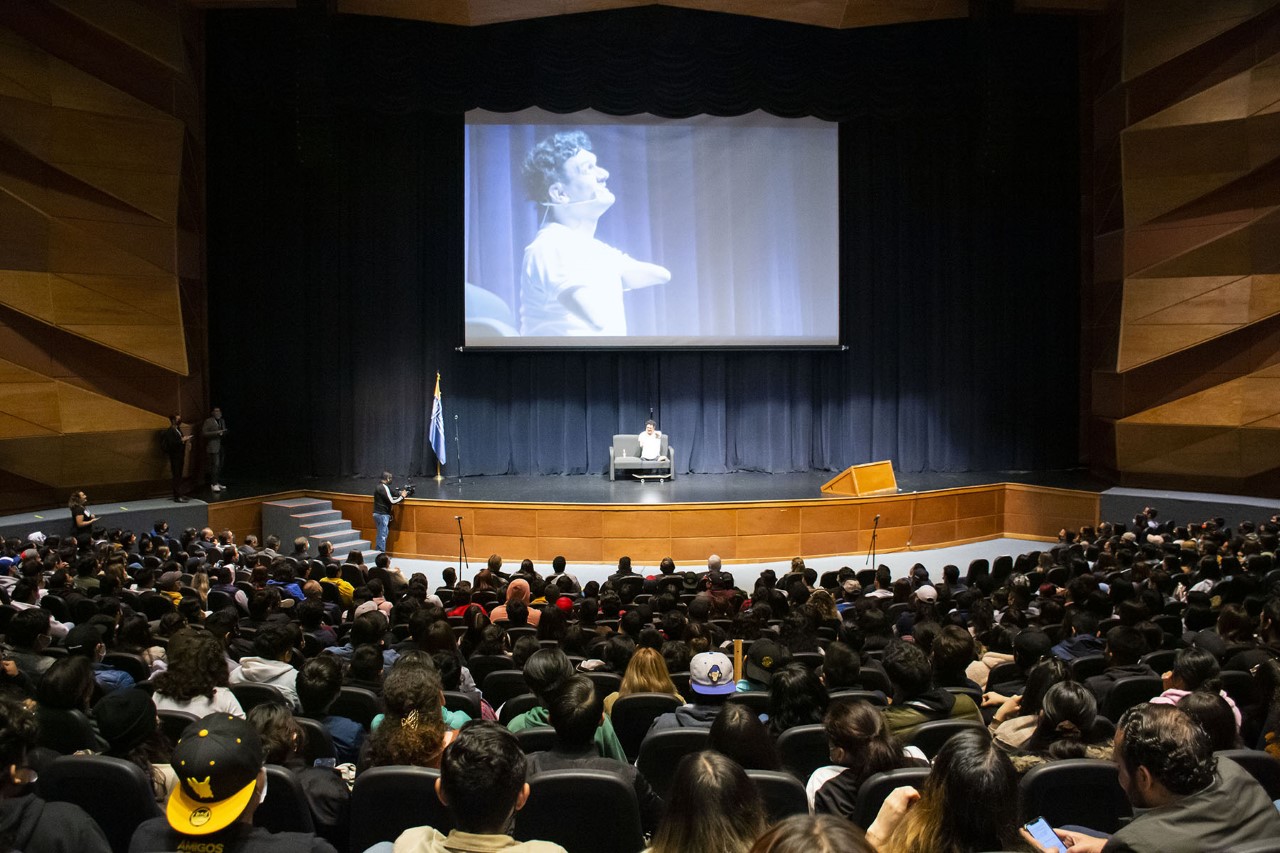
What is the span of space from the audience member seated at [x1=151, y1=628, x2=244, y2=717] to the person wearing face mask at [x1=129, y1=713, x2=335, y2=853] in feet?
6.07

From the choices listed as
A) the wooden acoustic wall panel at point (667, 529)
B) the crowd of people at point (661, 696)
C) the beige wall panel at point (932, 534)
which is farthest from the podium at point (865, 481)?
the crowd of people at point (661, 696)

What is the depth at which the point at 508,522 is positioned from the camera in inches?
582

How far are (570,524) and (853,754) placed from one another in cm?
1125

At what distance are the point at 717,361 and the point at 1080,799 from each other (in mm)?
16441

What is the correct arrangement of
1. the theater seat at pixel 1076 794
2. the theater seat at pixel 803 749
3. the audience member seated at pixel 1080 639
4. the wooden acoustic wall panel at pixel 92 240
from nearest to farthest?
the theater seat at pixel 1076 794 → the theater seat at pixel 803 749 → the audience member seated at pixel 1080 639 → the wooden acoustic wall panel at pixel 92 240

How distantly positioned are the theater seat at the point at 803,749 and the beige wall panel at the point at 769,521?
10.3 meters

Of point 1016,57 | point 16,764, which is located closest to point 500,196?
point 1016,57

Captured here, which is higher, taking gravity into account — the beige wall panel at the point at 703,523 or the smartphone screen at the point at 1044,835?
the smartphone screen at the point at 1044,835

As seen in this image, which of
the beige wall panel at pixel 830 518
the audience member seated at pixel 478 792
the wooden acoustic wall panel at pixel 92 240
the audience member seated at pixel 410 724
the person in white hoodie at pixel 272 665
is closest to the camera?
the audience member seated at pixel 478 792

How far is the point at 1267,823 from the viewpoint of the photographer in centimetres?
296

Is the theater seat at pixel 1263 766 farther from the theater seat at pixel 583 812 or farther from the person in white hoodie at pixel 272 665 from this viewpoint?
the person in white hoodie at pixel 272 665

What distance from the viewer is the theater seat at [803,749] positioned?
13.9ft

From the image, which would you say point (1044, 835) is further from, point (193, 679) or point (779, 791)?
point (193, 679)

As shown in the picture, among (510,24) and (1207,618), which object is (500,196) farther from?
(1207,618)
